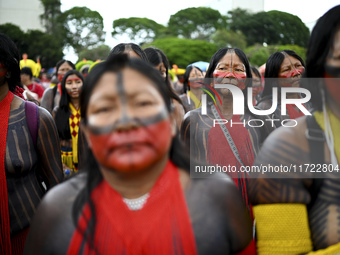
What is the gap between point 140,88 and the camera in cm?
150

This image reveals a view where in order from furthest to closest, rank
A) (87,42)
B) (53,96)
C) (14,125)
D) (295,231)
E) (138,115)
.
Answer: (87,42) < (53,96) < (14,125) < (295,231) < (138,115)

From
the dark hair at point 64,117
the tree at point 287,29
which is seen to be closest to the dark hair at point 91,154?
the dark hair at point 64,117

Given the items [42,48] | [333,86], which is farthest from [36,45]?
[333,86]

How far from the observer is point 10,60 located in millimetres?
2729

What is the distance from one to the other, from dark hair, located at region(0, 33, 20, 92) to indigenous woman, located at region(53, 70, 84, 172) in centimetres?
209

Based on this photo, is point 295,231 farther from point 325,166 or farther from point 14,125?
point 14,125

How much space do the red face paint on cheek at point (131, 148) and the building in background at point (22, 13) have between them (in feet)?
163

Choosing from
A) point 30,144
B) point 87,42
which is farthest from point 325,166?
point 87,42

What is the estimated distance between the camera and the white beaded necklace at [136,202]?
1528 mm

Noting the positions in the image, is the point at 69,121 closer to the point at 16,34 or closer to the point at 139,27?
the point at 16,34

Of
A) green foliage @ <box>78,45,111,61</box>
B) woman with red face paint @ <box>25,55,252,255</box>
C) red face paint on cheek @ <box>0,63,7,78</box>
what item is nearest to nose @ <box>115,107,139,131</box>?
woman with red face paint @ <box>25,55,252,255</box>

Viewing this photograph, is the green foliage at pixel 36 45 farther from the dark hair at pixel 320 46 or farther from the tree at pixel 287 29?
the dark hair at pixel 320 46

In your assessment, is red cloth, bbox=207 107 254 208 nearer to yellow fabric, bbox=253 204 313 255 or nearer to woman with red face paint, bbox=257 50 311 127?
woman with red face paint, bbox=257 50 311 127

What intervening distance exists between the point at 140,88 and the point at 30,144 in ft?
4.60
